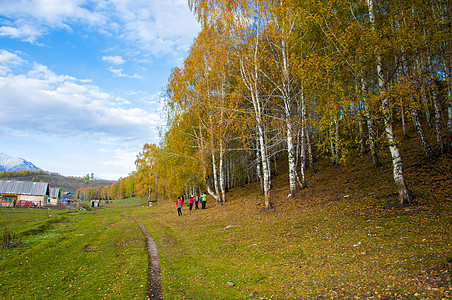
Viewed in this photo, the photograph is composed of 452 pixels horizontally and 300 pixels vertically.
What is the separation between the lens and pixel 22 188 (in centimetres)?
5897

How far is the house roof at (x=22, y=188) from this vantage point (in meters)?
57.5

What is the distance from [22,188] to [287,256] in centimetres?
7354

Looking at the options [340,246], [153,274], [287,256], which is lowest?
[153,274]

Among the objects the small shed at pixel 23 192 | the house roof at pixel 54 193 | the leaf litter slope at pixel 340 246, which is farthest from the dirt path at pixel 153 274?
the house roof at pixel 54 193

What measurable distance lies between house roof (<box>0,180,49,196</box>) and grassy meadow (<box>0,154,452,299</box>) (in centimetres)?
5476

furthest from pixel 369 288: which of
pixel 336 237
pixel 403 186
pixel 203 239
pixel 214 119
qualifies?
pixel 214 119

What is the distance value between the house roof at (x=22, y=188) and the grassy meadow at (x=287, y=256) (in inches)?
2156

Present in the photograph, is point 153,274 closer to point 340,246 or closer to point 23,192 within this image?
point 340,246

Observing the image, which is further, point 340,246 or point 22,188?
point 22,188

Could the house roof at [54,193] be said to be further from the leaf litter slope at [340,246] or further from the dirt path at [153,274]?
the dirt path at [153,274]

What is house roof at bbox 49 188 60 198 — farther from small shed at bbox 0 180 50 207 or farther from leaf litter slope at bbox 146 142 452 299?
leaf litter slope at bbox 146 142 452 299

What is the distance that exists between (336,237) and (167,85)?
2594 cm

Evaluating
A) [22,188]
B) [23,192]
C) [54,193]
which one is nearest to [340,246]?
[23,192]

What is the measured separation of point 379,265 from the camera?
22.1ft
